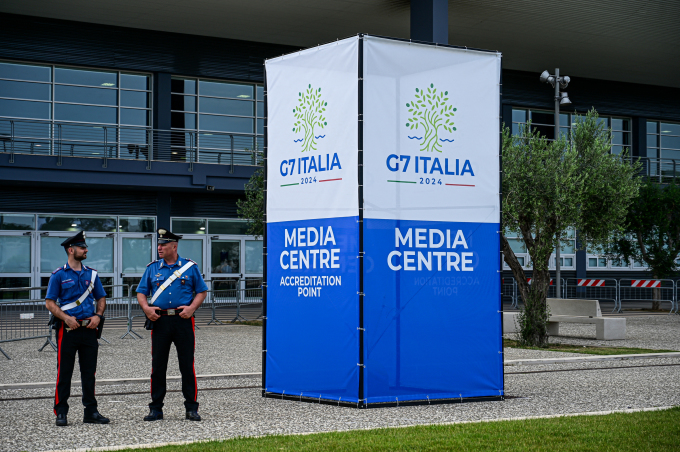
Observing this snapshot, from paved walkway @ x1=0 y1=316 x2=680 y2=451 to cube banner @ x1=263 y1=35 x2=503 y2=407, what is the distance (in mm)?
435

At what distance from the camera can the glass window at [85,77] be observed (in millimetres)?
28438

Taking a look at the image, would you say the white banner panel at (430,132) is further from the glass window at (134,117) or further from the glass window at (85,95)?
the glass window at (85,95)

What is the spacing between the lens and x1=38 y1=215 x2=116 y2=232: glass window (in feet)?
91.1

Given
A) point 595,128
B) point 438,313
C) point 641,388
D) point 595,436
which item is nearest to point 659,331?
point 595,128

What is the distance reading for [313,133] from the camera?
360 inches

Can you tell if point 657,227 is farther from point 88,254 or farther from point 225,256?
point 88,254

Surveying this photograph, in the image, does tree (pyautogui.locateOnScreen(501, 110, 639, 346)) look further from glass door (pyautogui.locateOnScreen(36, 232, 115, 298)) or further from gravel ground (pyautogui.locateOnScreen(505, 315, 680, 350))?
glass door (pyautogui.locateOnScreen(36, 232, 115, 298))

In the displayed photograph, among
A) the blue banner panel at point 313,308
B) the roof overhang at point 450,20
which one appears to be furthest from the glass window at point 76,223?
the blue banner panel at point 313,308

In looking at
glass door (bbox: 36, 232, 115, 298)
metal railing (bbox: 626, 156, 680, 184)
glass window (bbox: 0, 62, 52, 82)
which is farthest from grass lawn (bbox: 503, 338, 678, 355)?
metal railing (bbox: 626, 156, 680, 184)

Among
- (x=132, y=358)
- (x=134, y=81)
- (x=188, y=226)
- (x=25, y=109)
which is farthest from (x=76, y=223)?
(x=132, y=358)

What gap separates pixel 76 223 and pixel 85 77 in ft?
17.5

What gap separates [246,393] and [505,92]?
91.0ft

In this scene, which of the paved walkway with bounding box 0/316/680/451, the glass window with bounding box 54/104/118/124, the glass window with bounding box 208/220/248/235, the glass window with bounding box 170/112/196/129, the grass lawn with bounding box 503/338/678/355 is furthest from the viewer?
the glass window with bounding box 208/220/248/235

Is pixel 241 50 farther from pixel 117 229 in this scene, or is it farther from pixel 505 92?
pixel 505 92
